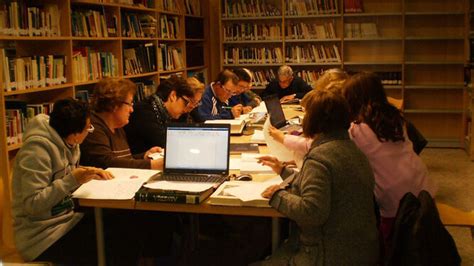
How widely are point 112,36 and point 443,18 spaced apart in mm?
4460

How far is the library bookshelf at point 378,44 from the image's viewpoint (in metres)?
7.05

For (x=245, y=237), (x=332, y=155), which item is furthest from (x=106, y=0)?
(x=332, y=155)

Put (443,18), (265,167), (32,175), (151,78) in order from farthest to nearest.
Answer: (443,18) → (151,78) → (265,167) → (32,175)

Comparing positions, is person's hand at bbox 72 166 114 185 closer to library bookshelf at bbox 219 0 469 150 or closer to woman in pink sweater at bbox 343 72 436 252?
woman in pink sweater at bbox 343 72 436 252

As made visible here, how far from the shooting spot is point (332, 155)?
6.39 feet

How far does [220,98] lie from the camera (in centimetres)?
503

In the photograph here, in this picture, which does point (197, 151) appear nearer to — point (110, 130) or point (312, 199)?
point (110, 130)

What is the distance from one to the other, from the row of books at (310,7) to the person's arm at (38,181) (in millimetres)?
5588

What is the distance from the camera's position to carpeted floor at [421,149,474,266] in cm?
373

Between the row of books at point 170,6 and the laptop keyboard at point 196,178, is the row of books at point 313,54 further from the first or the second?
the laptop keyboard at point 196,178

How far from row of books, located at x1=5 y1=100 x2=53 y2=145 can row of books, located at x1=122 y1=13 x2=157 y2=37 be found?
1.65 meters

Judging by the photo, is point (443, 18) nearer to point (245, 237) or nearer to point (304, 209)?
point (245, 237)

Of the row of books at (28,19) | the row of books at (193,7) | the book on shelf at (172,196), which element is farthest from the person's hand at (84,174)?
the row of books at (193,7)

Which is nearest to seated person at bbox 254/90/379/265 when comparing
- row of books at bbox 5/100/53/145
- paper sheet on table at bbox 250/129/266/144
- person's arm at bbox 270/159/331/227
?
person's arm at bbox 270/159/331/227
